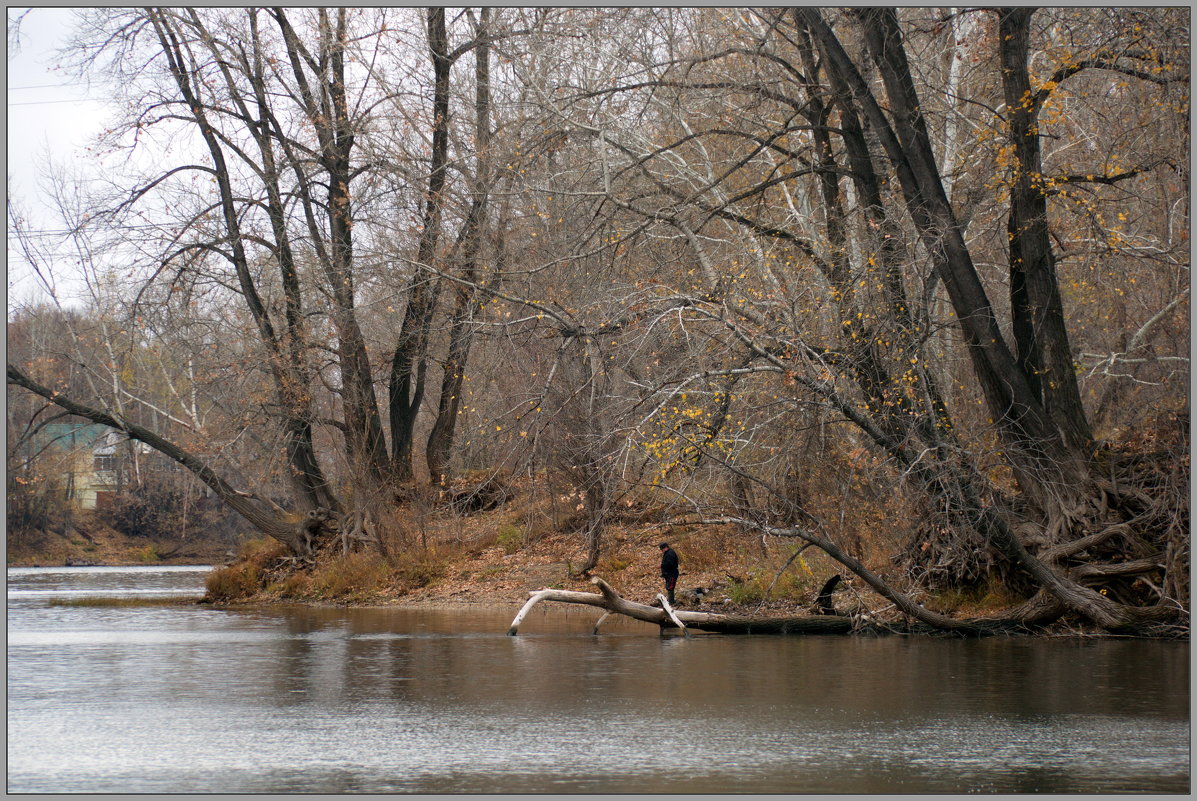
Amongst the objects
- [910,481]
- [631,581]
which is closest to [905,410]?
[910,481]

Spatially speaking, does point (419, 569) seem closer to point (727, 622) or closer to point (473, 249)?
point (473, 249)

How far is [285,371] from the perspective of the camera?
Result: 3700 centimetres

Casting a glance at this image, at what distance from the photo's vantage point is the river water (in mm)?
11367

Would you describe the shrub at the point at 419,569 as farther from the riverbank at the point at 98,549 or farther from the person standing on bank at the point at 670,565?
the riverbank at the point at 98,549

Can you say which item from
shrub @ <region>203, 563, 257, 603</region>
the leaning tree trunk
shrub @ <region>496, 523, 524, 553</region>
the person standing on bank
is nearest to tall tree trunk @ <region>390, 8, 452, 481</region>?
the leaning tree trunk

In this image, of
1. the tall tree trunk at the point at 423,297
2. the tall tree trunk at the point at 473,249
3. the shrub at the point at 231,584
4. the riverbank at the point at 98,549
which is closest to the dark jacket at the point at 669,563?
the tall tree trunk at the point at 473,249

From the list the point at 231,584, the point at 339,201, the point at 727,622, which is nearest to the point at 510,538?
the point at 231,584

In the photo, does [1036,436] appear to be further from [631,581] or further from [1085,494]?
[631,581]

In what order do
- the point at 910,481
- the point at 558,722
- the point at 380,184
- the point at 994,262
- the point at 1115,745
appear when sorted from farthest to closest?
the point at 380,184
the point at 994,262
the point at 910,481
the point at 558,722
the point at 1115,745

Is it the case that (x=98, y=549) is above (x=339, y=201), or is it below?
below

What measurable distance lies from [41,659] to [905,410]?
50.6 ft

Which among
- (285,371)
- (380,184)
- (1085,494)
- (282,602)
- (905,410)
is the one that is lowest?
(282,602)

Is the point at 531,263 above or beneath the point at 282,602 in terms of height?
above

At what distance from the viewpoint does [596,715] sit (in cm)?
1474
